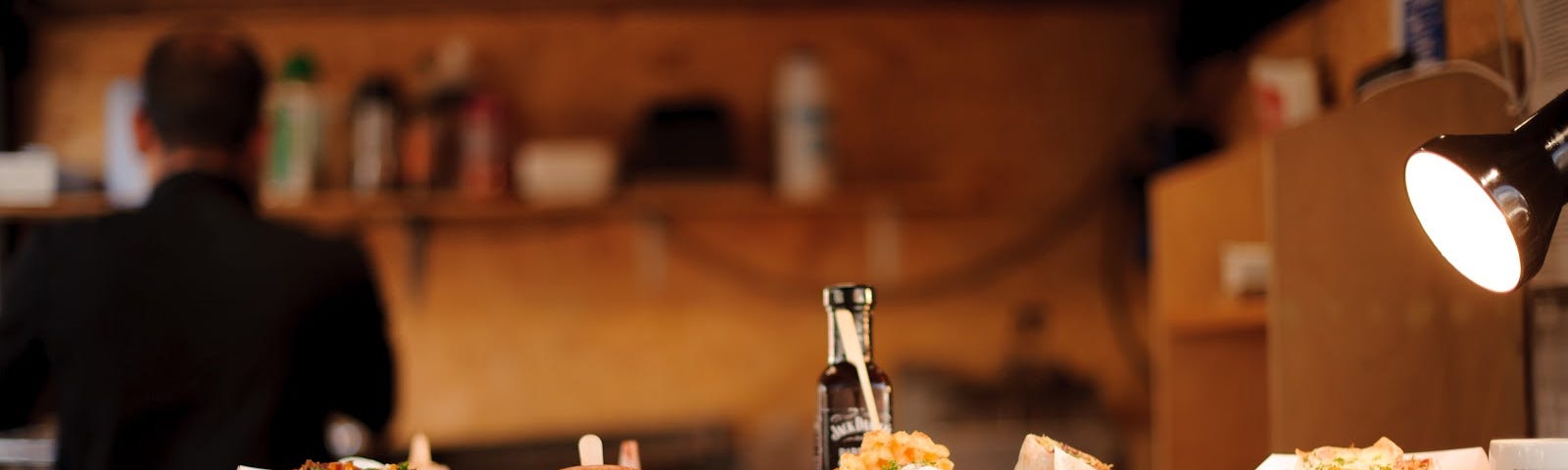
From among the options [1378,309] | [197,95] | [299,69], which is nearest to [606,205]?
[299,69]

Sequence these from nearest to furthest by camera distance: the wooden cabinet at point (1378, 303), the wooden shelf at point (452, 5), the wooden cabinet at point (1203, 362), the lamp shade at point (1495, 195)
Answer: the lamp shade at point (1495, 195)
the wooden cabinet at point (1378, 303)
the wooden cabinet at point (1203, 362)
the wooden shelf at point (452, 5)

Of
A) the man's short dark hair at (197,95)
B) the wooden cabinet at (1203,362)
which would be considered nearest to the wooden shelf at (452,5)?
the wooden cabinet at (1203,362)

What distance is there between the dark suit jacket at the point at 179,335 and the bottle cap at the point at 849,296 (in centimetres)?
96

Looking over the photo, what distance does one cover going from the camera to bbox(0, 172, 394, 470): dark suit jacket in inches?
58.5

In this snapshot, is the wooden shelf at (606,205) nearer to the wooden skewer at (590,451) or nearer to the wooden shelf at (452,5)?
the wooden shelf at (452,5)

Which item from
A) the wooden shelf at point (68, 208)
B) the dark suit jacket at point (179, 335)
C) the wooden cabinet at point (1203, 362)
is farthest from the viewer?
the wooden shelf at point (68, 208)

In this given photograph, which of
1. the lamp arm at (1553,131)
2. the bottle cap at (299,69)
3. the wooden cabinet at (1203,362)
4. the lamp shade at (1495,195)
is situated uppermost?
the bottle cap at (299,69)

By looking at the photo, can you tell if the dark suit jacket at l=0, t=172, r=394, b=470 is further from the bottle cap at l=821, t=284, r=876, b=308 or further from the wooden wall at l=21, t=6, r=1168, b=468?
the wooden wall at l=21, t=6, r=1168, b=468

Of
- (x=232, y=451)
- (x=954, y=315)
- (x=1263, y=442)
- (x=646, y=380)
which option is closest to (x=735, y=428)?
(x=646, y=380)

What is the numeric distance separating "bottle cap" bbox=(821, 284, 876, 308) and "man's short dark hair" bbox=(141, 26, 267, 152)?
3.82ft

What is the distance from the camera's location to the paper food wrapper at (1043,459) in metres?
0.77

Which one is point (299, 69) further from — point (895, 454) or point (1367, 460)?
point (1367, 460)

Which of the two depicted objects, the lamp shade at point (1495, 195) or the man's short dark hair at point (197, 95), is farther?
the man's short dark hair at point (197, 95)

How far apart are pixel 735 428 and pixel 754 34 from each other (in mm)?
1031
